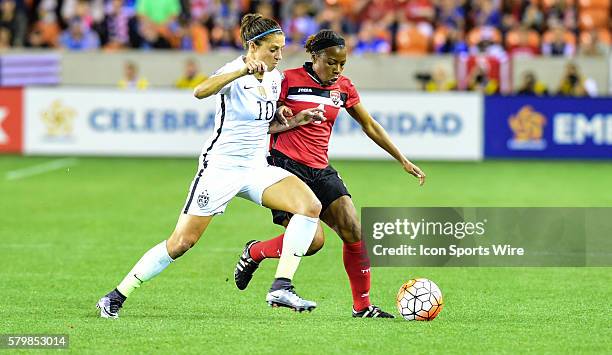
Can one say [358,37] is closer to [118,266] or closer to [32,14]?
[32,14]

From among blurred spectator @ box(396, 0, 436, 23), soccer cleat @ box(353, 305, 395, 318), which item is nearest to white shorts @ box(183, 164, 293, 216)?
soccer cleat @ box(353, 305, 395, 318)

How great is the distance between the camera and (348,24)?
83.2 feet

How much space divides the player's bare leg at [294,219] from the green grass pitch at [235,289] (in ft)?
1.19

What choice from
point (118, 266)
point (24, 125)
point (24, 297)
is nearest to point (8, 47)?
point (24, 125)

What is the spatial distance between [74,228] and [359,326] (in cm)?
641

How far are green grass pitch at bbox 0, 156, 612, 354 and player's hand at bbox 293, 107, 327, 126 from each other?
1.31 m

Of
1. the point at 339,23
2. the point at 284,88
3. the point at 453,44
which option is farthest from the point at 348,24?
the point at 284,88

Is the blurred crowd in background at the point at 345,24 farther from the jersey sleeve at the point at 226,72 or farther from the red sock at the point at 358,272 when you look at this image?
the jersey sleeve at the point at 226,72

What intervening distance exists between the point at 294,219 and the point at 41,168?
497 inches

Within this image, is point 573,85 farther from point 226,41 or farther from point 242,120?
point 242,120

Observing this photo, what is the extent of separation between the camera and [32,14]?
27.1m

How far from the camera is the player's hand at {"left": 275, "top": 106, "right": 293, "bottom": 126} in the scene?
8.43m

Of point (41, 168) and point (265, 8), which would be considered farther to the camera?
point (265, 8)

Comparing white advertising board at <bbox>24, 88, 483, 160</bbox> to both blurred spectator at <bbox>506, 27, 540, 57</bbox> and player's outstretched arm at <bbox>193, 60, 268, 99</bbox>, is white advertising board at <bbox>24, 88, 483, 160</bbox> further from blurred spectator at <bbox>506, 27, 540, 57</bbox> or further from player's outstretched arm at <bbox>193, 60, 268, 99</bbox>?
player's outstretched arm at <bbox>193, 60, 268, 99</bbox>
